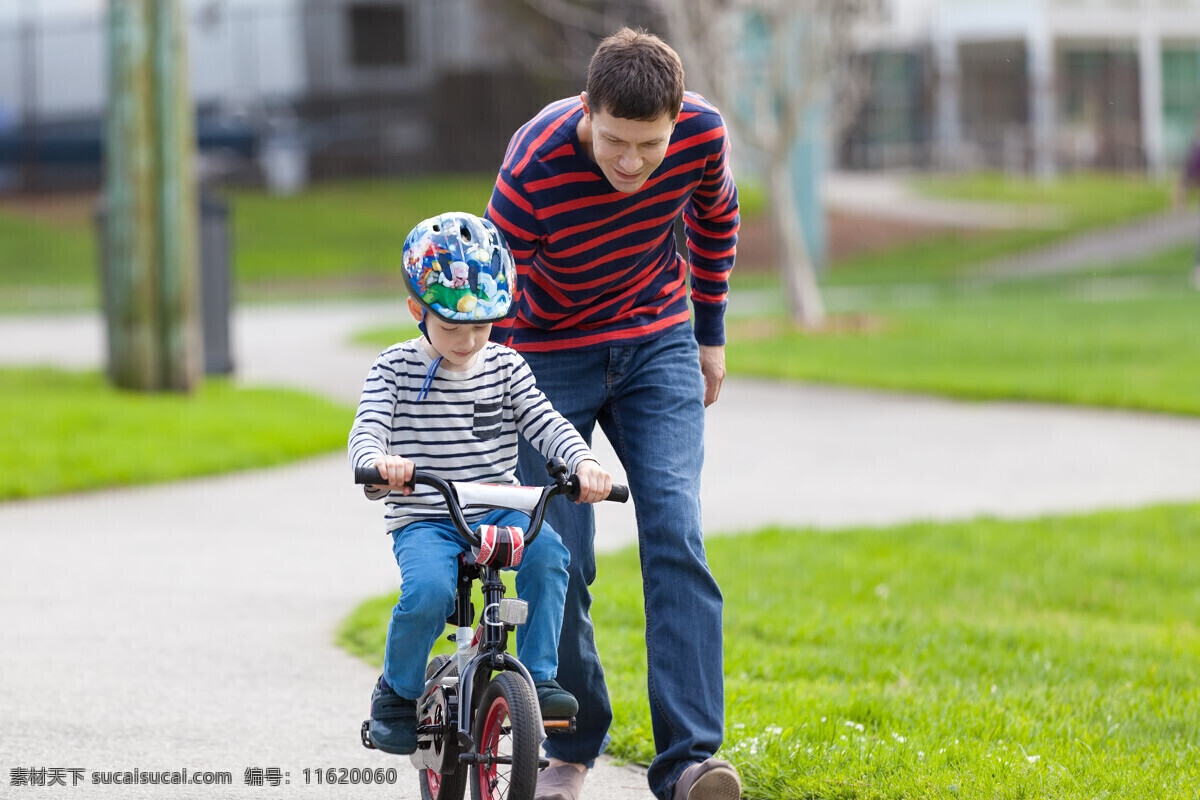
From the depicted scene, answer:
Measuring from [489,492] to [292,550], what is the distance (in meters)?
4.11

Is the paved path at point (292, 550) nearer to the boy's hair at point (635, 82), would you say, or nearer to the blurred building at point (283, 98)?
the boy's hair at point (635, 82)

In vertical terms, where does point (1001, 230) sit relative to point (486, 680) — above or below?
Answer: above

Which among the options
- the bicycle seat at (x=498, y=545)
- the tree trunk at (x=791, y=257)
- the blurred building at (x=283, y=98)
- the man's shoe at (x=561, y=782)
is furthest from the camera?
the blurred building at (x=283, y=98)

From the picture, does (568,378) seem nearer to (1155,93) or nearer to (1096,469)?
(1096,469)

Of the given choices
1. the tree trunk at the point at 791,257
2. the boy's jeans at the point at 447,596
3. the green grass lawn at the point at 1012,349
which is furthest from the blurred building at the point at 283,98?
the boy's jeans at the point at 447,596

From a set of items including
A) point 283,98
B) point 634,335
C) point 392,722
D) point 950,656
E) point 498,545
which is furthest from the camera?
point 283,98

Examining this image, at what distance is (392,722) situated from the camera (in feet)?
12.1

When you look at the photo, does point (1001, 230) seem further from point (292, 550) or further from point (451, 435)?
point (451, 435)

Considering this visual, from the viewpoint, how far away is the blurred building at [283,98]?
3550 centimetres

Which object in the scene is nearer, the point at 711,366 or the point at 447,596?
the point at 447,596

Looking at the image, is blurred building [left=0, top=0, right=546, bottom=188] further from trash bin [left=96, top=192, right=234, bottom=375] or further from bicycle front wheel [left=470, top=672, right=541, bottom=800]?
bicycle front wheel [left=470, top=672, right=541, bottom=800]

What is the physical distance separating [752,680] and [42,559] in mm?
3401

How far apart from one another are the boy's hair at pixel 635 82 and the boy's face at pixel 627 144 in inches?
0.7

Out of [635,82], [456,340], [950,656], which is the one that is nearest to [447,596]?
[456,340]
